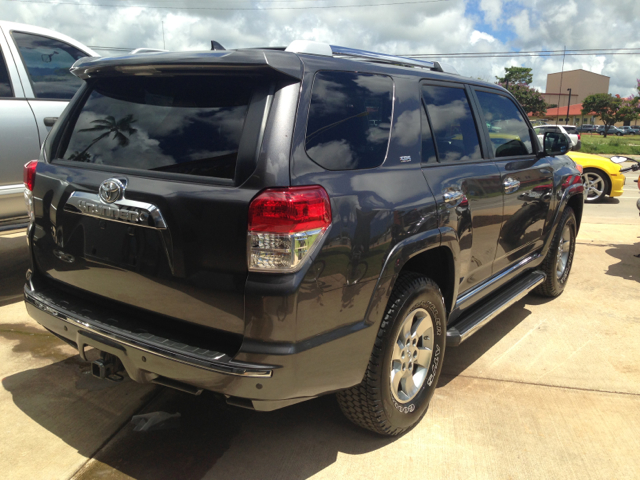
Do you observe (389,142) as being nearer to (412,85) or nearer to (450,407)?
(412,85)

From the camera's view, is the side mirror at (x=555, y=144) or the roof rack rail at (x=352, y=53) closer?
the roof rack rail at (x=352, y=53)

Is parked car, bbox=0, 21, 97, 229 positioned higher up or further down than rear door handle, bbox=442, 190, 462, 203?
higher up

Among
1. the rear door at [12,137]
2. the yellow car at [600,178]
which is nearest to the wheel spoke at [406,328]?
the rear door at [12,137]

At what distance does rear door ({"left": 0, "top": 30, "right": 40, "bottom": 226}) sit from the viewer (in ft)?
14.8

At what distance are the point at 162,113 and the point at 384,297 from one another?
4.26 ft

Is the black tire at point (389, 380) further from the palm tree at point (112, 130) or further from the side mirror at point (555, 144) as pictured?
the side mirror at point (555, 144)

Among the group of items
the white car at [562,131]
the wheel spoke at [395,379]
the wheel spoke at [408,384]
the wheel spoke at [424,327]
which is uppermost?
the white car at [562,131]

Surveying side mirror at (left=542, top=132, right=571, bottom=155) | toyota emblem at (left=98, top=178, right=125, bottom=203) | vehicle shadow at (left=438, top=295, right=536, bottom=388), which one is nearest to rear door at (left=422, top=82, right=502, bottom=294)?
vehicle shadow at (left=438, top=295, right=536, bottom=388)

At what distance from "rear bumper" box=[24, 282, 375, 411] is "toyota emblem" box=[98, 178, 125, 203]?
56cm

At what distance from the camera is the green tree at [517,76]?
73.1m

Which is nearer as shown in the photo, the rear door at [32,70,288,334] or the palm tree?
the rear door at [32,70,288,334]

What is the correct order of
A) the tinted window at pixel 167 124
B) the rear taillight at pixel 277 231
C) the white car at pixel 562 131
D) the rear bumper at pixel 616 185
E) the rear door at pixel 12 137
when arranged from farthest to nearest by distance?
the rear bumper at pixel 616 185 → the white car at pixel 562 131 → the rear door at pixel 12 137 → the tinted window at pixel 167 124 → the rear taillight at pixel 277 231

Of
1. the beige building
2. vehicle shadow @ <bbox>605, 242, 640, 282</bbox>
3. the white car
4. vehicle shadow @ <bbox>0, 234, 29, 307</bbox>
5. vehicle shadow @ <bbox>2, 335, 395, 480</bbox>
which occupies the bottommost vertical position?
vehicle shadow @ <bbox>605, 242, 640, 282</bbox>

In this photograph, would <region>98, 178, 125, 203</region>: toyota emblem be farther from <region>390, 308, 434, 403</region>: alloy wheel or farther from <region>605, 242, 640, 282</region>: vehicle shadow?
<region>605, 242, 640, 282</region>: vehicle shadow
